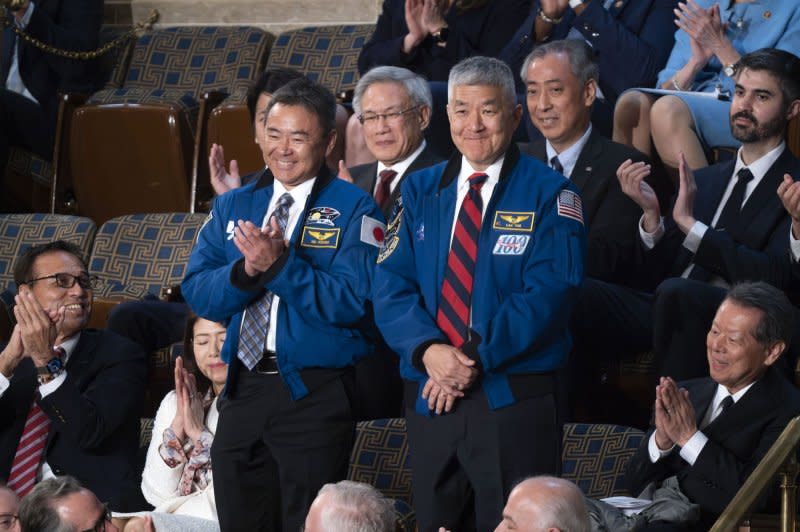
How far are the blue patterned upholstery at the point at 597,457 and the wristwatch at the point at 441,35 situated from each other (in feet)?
6.22

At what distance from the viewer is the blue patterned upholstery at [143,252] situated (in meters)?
4.99

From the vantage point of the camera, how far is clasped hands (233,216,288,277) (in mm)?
3182

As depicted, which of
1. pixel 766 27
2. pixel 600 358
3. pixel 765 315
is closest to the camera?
pixel 765 315

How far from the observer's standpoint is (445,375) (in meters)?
3.00

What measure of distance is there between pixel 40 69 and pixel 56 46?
0.40 feet

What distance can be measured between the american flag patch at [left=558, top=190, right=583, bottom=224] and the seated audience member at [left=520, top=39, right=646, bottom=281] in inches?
34.4

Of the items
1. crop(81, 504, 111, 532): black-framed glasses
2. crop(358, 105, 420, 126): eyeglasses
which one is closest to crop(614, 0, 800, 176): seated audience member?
crop(358, 105, 420, 126): eyeglasses

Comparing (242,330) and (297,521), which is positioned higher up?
(242,330)

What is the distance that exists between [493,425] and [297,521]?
1.79 feet

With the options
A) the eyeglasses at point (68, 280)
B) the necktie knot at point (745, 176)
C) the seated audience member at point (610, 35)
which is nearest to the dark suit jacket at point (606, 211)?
the necktie knot at point (745, 176)

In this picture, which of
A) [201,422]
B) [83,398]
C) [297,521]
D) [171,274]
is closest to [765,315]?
[297,521]

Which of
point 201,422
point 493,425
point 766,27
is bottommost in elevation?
point 201,422

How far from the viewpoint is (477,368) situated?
301 cm

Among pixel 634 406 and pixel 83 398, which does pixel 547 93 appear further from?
pixel 83 398
